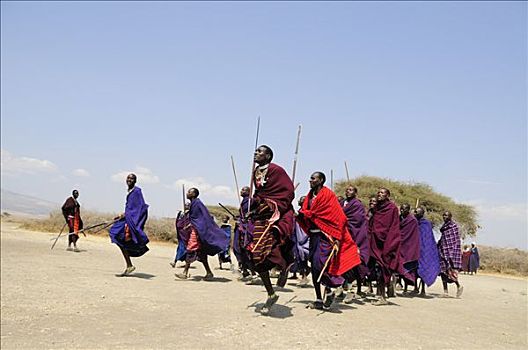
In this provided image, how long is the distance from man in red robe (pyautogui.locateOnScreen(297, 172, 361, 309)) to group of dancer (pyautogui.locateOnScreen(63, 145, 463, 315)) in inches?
0.6

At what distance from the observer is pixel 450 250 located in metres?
12.4

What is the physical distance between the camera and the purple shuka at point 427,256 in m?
11.9

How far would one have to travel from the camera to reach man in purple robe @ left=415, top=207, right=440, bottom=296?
11.9m

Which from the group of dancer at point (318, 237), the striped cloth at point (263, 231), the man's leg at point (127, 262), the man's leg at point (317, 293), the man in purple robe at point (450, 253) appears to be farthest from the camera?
the man in purple robe at point (450, 253)

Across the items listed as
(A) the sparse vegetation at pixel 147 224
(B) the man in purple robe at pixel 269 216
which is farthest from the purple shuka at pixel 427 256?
(A) the sparse vegetation at pixel 147 224

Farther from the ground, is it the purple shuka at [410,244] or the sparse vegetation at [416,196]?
the sparse vegetation at [416,196]

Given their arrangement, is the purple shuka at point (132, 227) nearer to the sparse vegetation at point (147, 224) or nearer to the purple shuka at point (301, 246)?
the purple shuka at point (301, 246)

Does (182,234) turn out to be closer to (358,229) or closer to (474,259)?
(358,229)

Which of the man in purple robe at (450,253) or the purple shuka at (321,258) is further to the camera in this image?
the man in purple robe at (450,253)

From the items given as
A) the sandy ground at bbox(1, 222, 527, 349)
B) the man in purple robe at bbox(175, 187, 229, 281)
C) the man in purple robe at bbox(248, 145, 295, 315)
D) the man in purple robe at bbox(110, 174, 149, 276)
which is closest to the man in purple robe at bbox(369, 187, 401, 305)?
the sandy ground at bbox(1, 222, 527, 349)

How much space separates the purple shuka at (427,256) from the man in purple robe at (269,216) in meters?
5.69

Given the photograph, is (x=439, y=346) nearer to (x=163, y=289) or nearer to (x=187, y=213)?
(x=163, y=289)

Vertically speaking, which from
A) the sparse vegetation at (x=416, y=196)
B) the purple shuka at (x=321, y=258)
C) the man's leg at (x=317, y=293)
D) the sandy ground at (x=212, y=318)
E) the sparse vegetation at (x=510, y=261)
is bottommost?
the sandy ground at (x=212, y=318)

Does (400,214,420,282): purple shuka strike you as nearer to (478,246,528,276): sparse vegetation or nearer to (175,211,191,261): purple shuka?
(478,246,528,276): sparse vegetation
